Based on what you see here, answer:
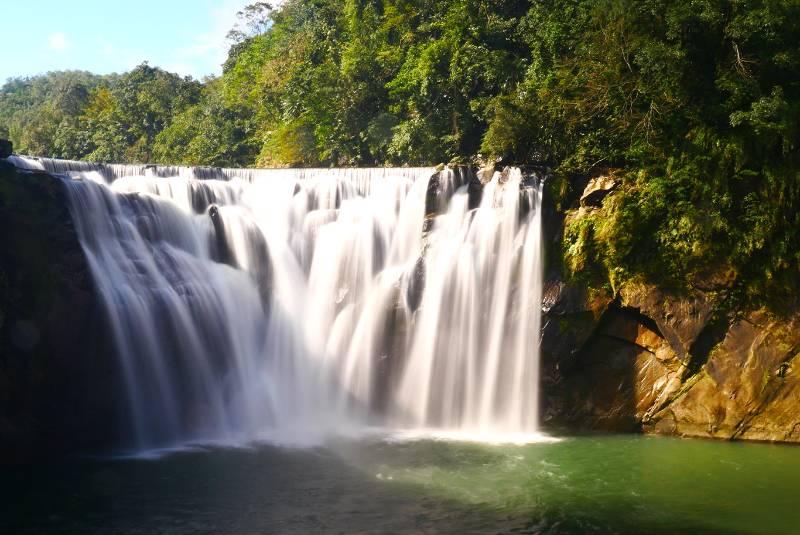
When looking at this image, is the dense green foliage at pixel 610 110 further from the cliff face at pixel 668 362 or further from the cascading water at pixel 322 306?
the cascading water at pixel 322 306

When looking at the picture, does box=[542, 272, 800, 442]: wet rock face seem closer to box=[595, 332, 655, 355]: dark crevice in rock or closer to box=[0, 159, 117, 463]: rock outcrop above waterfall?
box=[595, 332, 655, 355]: dark crevice in rock

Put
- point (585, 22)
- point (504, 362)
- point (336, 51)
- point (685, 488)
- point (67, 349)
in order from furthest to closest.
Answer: point (336, 51), point (585, 22), point (504, 362), point (67, 349), point (685, 488)

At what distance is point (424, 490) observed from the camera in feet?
47.0

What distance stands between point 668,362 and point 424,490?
740cm

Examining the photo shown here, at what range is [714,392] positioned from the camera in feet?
58.4

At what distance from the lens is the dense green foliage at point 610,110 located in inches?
715

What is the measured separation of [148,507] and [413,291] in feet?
30.1

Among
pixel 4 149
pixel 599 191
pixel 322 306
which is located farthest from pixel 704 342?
pixel 4 149

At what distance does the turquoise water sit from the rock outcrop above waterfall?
1107 millimetres

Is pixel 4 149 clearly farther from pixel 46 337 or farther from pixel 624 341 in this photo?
pixel 624 341

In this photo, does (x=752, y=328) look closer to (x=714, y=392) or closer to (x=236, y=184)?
(x=714, y=392)

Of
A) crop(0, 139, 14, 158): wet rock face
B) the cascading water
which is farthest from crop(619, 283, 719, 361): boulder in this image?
crop(0, 139, 14, 158): wet rock face

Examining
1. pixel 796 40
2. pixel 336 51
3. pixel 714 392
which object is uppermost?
pixel 336 51

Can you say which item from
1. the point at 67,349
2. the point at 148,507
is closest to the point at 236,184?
the point at 67,349
